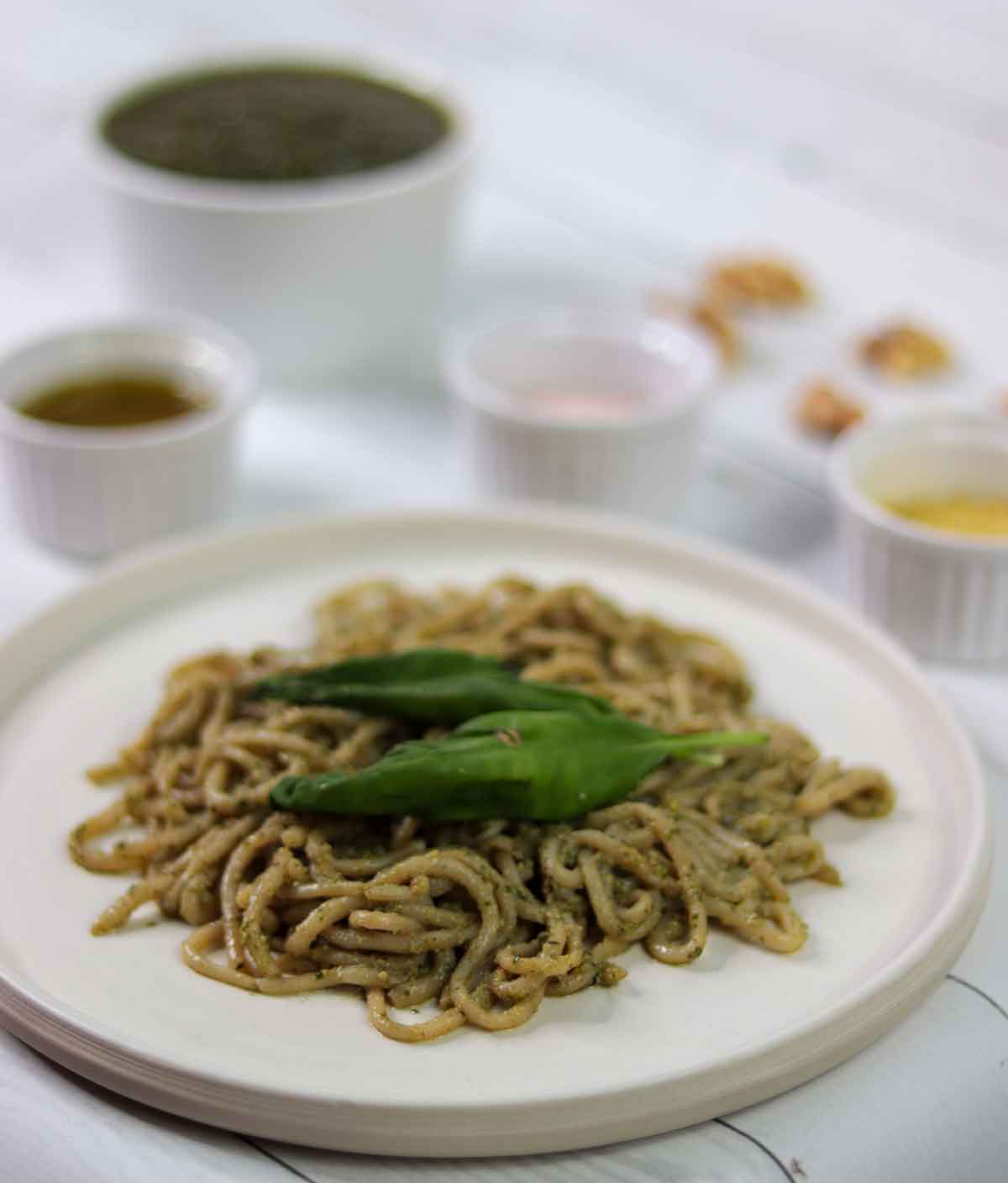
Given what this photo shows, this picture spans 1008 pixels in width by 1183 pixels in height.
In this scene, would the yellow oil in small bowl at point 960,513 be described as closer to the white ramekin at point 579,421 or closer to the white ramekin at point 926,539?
the white ramekin at point 926,539

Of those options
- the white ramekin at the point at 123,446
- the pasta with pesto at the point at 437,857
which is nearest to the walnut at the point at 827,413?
the pasta with pesto at the point at 437,857

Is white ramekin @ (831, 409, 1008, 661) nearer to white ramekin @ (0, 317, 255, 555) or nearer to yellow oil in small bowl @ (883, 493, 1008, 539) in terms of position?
yellow oil in small bowl @ (883, 493, 1008, 539)

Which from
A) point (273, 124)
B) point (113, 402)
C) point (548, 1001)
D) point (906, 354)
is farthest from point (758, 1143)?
point (273, 124)

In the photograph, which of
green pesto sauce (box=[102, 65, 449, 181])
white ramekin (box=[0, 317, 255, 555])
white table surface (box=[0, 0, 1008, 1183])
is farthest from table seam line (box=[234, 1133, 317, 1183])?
green pesto sauce (box=[102, 65, 449, 181])

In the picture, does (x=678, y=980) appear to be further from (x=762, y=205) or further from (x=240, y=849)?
(x=762, y=205)

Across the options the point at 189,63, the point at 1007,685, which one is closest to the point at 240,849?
the point at 1007,685

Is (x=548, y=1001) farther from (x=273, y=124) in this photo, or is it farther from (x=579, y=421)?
(x=273, y=124)
